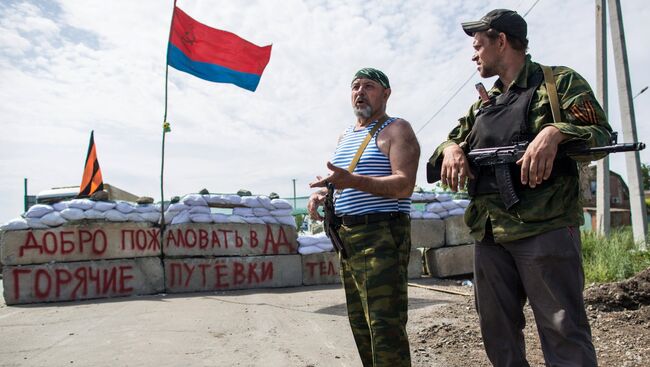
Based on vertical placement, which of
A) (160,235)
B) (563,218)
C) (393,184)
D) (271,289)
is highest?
(393,184)

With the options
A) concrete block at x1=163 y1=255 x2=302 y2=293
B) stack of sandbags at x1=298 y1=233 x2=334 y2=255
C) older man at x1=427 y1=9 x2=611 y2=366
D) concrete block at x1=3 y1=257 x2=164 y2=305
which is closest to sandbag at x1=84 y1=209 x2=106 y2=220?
concrete block at x1=3 y1=257 x2=164 y2=305

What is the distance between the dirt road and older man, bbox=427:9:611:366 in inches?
62.2

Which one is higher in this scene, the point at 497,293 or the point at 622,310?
the point at 497,293

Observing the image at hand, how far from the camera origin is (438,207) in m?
8.23

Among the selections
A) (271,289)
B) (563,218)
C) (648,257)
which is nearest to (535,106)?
(563,218)

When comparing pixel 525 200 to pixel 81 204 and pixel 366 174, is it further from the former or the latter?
pixel 81 204

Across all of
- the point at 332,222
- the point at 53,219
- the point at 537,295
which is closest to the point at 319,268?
the point at 53,219

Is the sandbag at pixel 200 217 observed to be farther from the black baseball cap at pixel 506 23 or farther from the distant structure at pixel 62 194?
the distant structure at pixel 62 194

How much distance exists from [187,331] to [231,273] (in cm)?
280

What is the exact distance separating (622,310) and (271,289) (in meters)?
4.62

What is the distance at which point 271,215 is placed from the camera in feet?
23.7

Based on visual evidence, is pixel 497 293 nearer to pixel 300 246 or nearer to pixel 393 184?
pixel 393 184

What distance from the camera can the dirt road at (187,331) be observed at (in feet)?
10.4

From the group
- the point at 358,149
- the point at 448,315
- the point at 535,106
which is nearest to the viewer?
the point at 535,106
